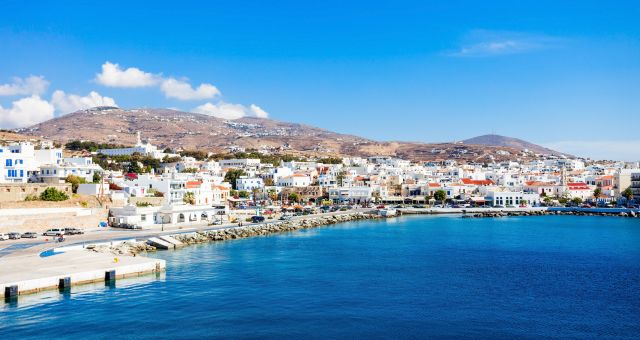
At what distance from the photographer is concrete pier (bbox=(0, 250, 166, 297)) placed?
2238 centimetres

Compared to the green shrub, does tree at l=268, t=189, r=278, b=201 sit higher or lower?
lower

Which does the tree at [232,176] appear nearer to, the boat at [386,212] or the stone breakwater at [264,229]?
the boat at [386,212]

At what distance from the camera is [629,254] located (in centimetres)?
3547

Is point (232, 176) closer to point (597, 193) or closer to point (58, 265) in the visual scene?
point (597, 193)

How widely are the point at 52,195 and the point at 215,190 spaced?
25.5 meters

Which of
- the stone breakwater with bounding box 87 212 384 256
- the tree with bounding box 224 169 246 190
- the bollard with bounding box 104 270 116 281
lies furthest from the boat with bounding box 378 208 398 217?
the bollard with bounding box 104 270 116 281

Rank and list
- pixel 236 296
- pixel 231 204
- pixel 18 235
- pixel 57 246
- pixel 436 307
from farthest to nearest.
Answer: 1. pixel 231 204
2. pixel 18 235
3. pixel 57 246
4. pixel 236 296
5. pixel 436 307

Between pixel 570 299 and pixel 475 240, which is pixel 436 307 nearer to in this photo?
pixel 570 299

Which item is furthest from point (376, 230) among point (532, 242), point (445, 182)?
point (445, 182)

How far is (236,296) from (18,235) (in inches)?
764

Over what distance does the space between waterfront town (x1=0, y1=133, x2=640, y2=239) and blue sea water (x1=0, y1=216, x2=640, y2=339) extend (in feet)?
34.0

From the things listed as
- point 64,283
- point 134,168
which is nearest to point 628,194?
point 134,168

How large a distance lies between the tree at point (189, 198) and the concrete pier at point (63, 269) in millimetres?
27780

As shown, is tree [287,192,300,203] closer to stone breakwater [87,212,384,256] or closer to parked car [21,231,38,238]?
stone breakwater [87,212,384,256]
